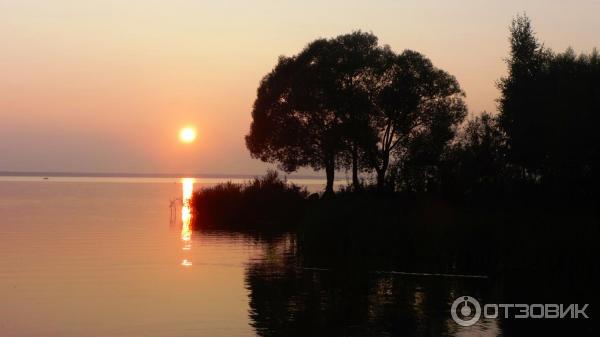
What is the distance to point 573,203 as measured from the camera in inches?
1453

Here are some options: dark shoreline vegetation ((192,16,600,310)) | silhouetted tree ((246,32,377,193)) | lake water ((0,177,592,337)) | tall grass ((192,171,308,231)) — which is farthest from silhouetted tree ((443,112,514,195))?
tall grass ((192,171,308,231))

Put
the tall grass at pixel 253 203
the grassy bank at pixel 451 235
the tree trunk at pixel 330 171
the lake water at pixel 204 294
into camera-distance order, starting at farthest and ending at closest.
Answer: the tree trunk at pixel 330 171, the tall grass at pixel 253 203, the grassy bank at pixel 451 235, the lake water at pixel 204 294

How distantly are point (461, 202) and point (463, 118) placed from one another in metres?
25.9

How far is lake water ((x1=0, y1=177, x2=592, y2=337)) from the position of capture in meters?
21.0

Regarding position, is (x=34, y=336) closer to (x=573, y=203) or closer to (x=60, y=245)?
(x=60, y=245)

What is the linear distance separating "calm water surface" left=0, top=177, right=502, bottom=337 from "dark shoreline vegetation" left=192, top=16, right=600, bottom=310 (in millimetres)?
2583

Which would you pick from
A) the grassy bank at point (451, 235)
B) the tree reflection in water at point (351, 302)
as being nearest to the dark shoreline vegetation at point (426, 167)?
the grassy bank at point (451, 235)

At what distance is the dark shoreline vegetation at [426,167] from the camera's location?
1156 inches

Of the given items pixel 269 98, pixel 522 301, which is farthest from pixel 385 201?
pixel 269 98

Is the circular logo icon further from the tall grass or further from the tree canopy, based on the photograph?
the tree canopy

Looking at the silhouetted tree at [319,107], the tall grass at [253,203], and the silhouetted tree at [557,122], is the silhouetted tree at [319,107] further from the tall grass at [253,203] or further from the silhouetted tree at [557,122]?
the silhouetted tree at [557,122]

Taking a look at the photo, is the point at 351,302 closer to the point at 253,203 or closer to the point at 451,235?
the point at 451,235

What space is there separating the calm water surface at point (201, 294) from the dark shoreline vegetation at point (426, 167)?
258 cm

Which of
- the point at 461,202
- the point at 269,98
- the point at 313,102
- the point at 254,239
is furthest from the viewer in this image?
the point at 269,98
